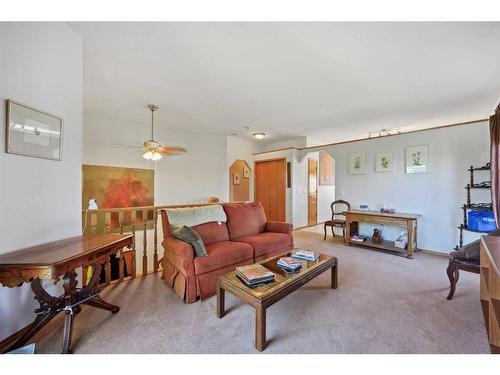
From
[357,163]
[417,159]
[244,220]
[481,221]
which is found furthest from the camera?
[357,163]

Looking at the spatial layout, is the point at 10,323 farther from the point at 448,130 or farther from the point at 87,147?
the point at 448,130

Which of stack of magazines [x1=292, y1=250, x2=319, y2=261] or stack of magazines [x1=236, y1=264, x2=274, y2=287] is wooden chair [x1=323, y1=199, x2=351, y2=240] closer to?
stack of magazines [x1=292, y1=250, x2=319, y2=261]

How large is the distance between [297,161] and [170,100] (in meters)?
3.45

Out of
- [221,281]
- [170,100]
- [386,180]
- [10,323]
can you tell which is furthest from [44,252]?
[386,180]

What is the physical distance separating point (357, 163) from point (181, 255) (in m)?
3.94

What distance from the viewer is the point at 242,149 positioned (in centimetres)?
592

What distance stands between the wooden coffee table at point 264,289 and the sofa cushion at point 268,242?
563 millimetres

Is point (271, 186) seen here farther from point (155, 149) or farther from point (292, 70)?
point (292, 70)

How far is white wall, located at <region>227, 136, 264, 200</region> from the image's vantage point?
556 centimetres

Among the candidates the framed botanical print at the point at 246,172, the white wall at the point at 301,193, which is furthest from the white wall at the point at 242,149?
the white wall at the point at 301,193

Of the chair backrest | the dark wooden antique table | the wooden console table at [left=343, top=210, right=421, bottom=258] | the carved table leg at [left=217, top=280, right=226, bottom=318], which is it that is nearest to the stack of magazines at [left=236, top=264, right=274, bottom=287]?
the carved table leg at [left=217, top=280, right=226, bottom=318]

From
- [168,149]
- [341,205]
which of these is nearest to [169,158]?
[168,149]

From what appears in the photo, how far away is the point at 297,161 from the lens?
18.0ft
